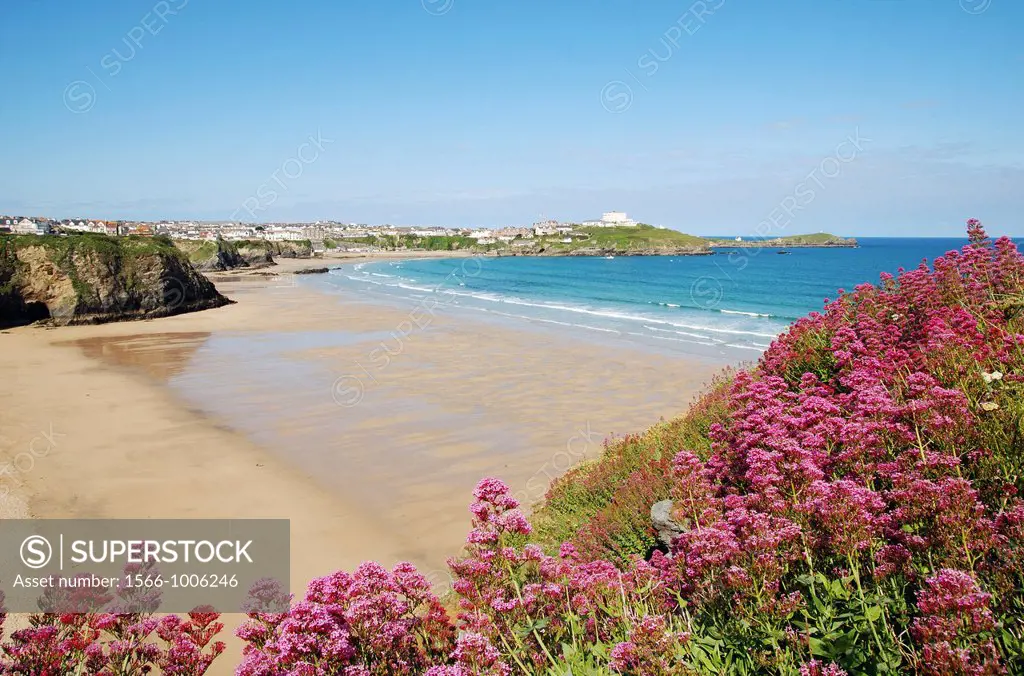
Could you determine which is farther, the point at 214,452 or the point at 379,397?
the point at 379,397

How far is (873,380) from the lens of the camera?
5.78 meters

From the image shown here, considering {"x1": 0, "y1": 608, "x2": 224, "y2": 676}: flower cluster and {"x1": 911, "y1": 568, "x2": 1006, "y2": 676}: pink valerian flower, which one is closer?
{"x1": 911, "y1": 568, "x2": 1006, "y2": 676}: pink valerian flower

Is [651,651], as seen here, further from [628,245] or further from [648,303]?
[628,245]

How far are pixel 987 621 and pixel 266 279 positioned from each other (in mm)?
79786

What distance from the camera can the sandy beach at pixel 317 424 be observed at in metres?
10.7

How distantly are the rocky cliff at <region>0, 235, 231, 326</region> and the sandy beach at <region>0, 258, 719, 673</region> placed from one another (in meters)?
4.28

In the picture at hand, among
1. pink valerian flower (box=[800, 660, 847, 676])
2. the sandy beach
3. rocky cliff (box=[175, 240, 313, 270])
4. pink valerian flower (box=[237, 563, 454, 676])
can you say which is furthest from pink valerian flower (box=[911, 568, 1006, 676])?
rocky cliff (box=[175, 240, 313, 270])

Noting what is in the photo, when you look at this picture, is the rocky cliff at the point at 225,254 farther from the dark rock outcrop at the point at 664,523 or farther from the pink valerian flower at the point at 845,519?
the pink valerian flower at the point at 845,519

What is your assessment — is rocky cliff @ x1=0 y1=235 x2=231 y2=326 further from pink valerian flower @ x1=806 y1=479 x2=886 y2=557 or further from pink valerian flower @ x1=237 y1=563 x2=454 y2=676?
pink valerian flower @ x1=806 y1=479 x2=886 y2=557

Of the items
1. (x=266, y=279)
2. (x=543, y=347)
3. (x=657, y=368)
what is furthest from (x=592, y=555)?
(x=266, y=279)

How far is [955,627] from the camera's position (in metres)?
2.63

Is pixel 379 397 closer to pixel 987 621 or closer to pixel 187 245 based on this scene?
pixel 987 621

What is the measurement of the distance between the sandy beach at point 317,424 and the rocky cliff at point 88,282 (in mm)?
4275

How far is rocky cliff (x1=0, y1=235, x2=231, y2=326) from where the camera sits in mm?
34375
